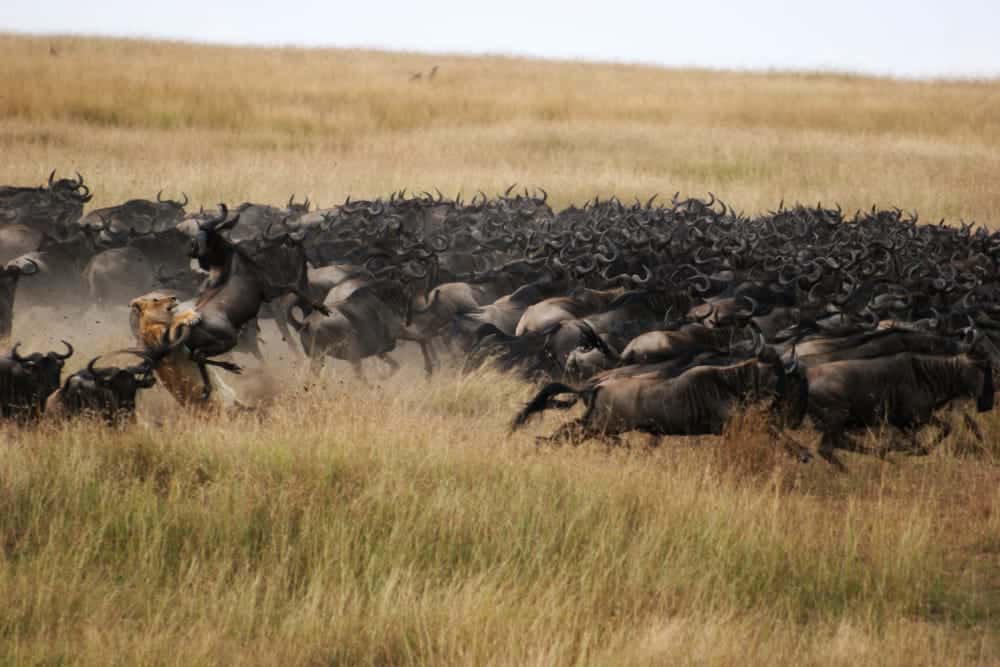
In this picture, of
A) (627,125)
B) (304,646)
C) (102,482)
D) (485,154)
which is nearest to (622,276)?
(102,482)

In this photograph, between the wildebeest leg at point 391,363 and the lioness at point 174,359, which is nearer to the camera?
the lioness at point 174,359

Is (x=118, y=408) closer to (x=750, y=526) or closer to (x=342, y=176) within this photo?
(x=750, y=526)

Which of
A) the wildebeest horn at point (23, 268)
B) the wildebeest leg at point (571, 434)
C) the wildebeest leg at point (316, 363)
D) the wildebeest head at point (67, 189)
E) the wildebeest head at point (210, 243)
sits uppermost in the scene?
the wildebeest head at point (210, 243)

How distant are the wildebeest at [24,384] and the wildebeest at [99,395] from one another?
0.09 meters

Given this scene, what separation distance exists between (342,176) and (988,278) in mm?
12963

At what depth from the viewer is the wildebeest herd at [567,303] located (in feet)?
26.0

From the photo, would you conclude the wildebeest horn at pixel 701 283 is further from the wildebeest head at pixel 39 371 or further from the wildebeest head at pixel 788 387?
the wildebeest head at pixel 39 371

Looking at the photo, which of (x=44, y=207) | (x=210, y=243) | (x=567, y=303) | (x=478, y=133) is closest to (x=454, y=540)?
(x=210, y=243)

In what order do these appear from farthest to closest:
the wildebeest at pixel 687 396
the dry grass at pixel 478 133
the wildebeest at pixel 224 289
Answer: the dry grass at pixel 478 133, the wildebeest at pixel 224 289, the wildebeest at pixel 687 396

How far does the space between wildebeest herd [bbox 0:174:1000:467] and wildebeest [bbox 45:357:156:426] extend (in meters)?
0.01

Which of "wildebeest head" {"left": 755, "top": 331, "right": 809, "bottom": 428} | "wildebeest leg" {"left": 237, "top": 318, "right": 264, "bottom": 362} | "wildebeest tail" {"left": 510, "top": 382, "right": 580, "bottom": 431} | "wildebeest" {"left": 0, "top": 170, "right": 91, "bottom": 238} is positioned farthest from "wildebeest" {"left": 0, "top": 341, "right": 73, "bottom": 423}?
"wildebeest" {"left": 0, "top": 170, "right": 91, "bottom": 238}

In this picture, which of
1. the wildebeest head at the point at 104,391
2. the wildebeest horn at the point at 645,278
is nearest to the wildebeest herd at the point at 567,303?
the wildebeest head at the point at 104,391

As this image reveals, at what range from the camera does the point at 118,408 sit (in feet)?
26.2

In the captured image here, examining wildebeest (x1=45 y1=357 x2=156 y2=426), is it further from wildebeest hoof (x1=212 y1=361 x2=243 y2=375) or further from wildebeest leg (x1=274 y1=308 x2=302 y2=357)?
wildebeest leg (x1=274 y1=308 x2=302 y2=357)
